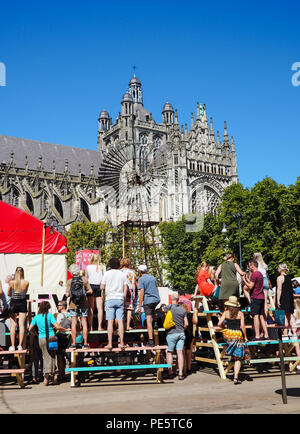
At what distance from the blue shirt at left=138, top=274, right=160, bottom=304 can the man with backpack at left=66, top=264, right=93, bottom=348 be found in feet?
3.35

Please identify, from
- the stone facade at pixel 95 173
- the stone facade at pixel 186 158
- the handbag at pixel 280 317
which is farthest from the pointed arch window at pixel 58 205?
the handbag at pixel 280 317

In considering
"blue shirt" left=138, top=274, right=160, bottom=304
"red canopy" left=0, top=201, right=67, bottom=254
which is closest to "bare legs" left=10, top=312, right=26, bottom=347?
"blue shirt" left=138, top=274, right=160, bottom=304

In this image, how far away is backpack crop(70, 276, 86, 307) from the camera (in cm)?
823

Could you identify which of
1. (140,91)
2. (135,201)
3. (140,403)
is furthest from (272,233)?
(140,91)

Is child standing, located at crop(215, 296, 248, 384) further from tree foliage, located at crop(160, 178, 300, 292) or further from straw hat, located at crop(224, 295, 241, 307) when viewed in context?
tree foliage, located at crop(160, 178, 300, 292)

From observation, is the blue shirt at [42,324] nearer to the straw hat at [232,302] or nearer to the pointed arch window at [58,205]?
the straw hat at [232,302]

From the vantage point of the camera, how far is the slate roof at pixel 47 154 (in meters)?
65.6

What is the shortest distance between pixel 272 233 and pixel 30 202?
38.8 m

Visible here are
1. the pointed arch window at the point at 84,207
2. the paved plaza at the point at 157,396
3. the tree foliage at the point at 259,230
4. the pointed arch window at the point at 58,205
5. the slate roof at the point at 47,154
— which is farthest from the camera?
the pointed arch window at the point at 84,207

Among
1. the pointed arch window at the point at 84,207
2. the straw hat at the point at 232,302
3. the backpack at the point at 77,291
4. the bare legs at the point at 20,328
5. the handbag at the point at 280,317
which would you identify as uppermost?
the pointed arch window at the point at 84,207

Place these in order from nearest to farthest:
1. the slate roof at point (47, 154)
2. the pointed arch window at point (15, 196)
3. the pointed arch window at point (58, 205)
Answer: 1. the pointed arch window at point (15, 196)
2. the pointed arch window at point (58, 205)
3. the slate roof at point (47, 154)

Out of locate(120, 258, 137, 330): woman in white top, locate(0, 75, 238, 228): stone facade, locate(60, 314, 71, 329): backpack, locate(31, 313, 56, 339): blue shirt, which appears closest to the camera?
locate(31, 313, 56, 339): blue shirt

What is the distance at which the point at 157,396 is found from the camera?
6699 mm

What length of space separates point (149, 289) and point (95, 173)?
64.3 meters
